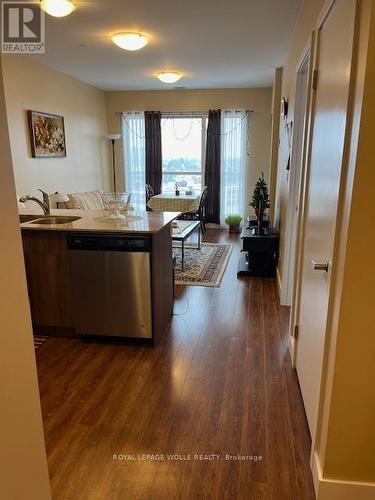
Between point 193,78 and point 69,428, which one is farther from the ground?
point 193,78

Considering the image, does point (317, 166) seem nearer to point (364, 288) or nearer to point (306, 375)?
point (364, 288)

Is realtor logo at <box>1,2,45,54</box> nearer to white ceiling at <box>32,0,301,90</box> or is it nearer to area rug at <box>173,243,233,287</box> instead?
white ceiling at <box>32,0,301,90</box>

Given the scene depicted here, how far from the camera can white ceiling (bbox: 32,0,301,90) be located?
3.17m

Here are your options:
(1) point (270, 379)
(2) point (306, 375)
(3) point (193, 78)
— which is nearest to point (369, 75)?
(2) point (306, 375)

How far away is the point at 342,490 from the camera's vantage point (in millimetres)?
1476

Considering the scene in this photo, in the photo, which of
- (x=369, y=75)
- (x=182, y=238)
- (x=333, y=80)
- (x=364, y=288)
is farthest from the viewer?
(x=182, y=238)

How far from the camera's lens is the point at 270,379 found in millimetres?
2381

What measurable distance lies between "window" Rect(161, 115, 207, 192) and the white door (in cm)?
544

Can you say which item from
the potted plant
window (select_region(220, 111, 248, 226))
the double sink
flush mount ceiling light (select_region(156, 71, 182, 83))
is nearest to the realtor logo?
flush mount ceiling light (select_region(156, 71, 182, 83))

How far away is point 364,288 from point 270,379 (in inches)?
50.8

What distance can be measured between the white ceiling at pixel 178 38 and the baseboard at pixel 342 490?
345 cm

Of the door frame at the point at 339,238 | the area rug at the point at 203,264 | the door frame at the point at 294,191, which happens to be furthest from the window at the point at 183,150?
the door frame at the point at 339,238

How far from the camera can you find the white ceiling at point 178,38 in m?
3.17

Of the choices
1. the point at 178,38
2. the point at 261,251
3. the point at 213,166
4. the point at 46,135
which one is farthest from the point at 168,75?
the point at 261,251
